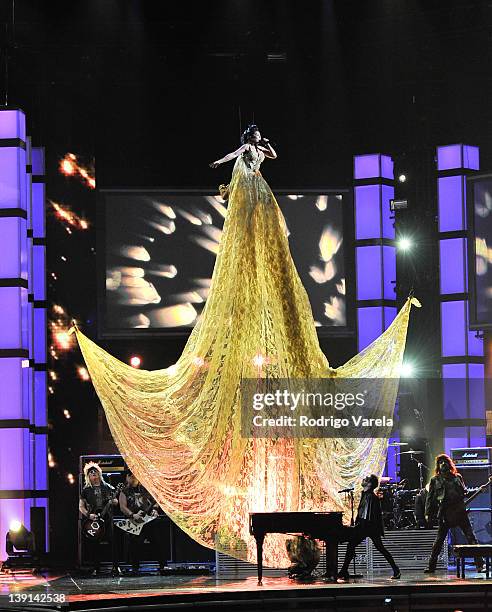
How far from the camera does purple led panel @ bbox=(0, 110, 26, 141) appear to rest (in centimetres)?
1606

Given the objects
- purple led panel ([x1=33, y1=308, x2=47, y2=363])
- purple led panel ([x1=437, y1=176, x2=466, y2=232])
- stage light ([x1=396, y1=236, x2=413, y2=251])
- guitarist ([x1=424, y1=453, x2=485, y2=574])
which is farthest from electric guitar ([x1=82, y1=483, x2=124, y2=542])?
purple led panel ([x1=437, y1=176, x2=466, y2=232])

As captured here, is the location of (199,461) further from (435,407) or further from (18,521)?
(435,407)

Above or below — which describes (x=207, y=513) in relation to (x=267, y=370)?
below

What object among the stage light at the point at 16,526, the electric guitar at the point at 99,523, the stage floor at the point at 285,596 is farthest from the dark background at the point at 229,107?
the stage floor at the point at 285,596

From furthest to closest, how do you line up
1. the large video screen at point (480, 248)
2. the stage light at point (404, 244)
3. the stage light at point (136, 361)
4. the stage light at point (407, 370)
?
the stage light at point (404, 244) < the stage light at point (407, 370) < the stage light at point (136, 361) < the large video screen at point (480, 248)

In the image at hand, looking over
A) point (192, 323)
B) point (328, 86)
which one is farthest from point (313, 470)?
point (328, 86)

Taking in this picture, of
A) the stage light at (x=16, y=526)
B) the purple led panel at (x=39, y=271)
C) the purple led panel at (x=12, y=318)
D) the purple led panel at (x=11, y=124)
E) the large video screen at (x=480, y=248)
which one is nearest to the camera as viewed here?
the stage light at (x=16, y=526)

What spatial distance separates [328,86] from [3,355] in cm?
491

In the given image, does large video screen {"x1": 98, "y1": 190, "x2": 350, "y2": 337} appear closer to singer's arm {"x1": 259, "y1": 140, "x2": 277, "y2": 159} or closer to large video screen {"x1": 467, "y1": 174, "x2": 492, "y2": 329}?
large video screen {"x1": 467, "y1": 174, "x2": 492, "y2": 329}

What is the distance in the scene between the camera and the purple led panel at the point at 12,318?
52.0ft

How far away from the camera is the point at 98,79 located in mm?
16172

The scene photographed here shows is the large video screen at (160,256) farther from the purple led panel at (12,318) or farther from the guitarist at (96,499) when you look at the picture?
the guitarist at (96,499)

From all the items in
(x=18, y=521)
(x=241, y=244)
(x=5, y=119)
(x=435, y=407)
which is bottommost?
(x=18, y=521)

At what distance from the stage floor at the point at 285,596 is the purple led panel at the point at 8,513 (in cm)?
319
